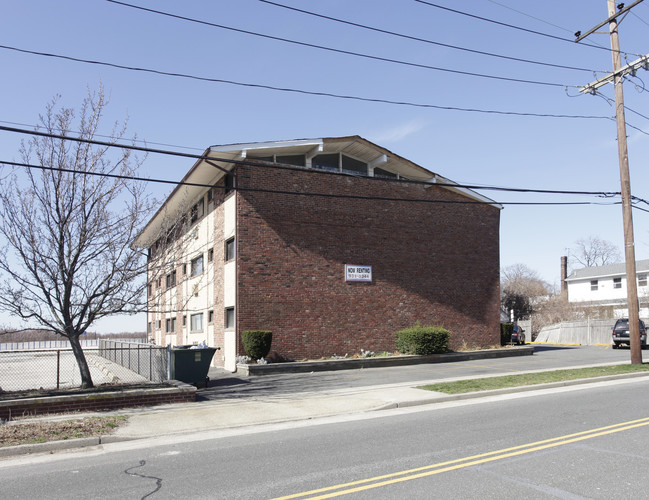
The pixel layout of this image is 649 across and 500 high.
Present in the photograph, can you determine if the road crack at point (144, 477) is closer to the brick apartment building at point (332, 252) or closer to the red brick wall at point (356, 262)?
the brick apartment building at point (332, 252)

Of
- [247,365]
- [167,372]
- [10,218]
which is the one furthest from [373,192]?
[10,218]

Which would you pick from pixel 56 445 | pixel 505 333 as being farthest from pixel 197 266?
pixel 56 445

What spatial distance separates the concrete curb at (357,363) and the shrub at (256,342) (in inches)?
22.8

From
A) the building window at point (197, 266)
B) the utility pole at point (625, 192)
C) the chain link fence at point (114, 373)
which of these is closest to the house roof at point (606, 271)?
the utility pole at point (625, 192)

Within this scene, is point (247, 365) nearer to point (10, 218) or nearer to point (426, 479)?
point (10, 218)

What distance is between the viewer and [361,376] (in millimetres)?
17828

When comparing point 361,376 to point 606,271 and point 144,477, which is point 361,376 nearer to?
point 144,477

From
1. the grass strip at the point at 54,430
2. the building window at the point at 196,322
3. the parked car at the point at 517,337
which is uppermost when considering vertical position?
the building window at the point at 196,322

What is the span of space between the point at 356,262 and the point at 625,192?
33.6 ft

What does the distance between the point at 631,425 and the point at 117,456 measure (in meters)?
8.08

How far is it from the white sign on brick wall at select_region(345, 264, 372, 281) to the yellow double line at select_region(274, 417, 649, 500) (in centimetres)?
1414

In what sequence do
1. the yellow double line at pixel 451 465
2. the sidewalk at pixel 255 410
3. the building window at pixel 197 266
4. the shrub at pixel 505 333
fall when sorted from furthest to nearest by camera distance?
the shrub at pixel 505 333 → the building window at pixel 197 266 → the sidewalk at pixel 255 410 → the yellow double line at pixel 451 465

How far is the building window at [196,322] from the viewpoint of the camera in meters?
25.4

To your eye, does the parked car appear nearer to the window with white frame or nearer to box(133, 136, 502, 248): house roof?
box(133, 136, 502, 248): house roof
